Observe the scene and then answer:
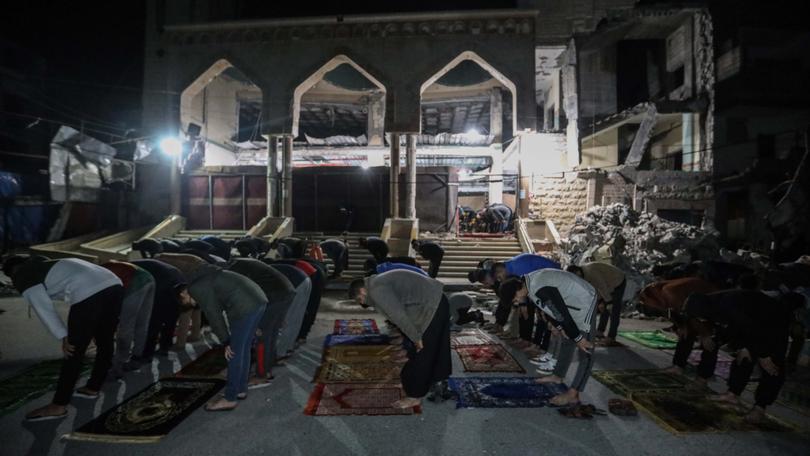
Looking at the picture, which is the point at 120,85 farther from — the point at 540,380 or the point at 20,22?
the point at 540,380

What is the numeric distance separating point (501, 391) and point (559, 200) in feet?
36.9

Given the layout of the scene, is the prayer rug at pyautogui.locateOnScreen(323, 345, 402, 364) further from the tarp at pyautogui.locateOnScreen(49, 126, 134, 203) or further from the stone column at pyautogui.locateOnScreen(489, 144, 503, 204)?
the stone column at pyautogui.locateOnScreen(489, 144, 503, 204)

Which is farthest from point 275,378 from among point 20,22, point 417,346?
point 20,22

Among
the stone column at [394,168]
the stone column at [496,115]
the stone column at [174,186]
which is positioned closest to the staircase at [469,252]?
the stone column at [394,168]

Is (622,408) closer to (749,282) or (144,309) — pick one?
(749,282)

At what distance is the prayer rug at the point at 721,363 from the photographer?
16.5ft

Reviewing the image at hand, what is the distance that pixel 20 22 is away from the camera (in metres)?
18.5

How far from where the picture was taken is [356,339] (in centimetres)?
651

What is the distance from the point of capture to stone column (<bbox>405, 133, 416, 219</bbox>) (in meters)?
14.9

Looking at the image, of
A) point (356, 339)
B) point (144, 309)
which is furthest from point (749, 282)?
point (144, 309)

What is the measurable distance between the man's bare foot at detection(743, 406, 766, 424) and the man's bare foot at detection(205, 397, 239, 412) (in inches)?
180

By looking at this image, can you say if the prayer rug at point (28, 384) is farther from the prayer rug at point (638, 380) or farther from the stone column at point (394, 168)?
the stone column at point (394, 168)

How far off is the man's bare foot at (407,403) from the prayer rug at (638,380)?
7.04ft

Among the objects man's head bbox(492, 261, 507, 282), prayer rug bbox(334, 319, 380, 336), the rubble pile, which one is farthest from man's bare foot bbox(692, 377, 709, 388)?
the rubble pile
